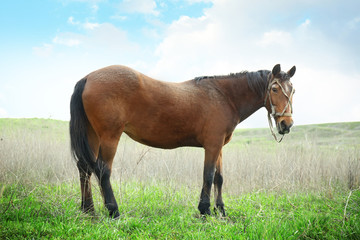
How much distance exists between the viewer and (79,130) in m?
4.17

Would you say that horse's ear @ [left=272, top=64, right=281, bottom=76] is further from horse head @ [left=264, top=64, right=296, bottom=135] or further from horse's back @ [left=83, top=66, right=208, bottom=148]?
horse's back @ [left=83, top=66, right=208, bottom=148]

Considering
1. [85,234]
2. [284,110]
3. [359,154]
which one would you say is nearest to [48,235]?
[85,234]

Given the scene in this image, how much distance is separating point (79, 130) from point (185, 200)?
8.53 feet

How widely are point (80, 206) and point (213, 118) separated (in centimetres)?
287

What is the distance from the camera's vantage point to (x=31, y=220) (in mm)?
3773

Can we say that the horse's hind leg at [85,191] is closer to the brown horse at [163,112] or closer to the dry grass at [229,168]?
the brown horse at [163,112]

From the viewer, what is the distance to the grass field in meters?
3.48

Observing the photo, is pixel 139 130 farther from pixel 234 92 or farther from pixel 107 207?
pixel 234 92

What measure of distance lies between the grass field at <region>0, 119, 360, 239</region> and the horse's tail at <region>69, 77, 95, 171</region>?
1.98 feet

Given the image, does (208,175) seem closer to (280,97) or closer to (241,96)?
(241,96)

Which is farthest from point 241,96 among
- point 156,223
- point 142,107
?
point 156,223

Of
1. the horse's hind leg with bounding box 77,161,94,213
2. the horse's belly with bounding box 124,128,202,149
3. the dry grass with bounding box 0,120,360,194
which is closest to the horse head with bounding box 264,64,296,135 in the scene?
the horse's belly with bounding box 124,128,202,149

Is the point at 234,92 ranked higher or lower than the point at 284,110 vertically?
higher

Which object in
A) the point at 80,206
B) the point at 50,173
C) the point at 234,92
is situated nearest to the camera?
the point at 80,206
